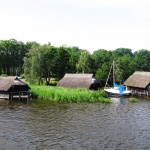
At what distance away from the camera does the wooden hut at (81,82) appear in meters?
59.1

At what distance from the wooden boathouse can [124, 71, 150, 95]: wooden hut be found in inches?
1013

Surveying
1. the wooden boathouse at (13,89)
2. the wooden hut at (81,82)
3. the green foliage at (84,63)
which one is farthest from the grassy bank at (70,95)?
the green foliage at (84,63)

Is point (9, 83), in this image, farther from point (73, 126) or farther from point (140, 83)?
point (140, 83)

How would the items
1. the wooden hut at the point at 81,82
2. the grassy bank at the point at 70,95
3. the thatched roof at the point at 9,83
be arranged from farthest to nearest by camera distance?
the wooden hut at the point at 81,82, the thatched roof at the point at 9,83, the grassy bank at the point at 70,95

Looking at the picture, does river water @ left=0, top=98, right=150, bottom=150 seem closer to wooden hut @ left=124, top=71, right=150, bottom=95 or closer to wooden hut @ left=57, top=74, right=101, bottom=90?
wooden hut @ left=57, top=74, right=101, bottom=90

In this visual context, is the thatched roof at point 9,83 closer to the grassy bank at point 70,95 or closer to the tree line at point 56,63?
the grassy bank at point 70,95

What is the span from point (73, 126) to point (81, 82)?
29.0 meters

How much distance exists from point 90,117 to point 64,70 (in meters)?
40.8

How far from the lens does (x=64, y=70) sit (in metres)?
76.2

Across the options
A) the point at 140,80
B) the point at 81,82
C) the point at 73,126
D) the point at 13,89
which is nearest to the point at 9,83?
the point at 13,89

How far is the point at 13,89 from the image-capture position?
51.1 meters

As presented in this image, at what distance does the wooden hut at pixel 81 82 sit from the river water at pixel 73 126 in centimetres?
1350

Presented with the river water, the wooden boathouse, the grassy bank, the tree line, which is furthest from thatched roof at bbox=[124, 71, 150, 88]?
the wooden boathouse

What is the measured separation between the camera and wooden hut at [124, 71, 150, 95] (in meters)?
→ 62.8
